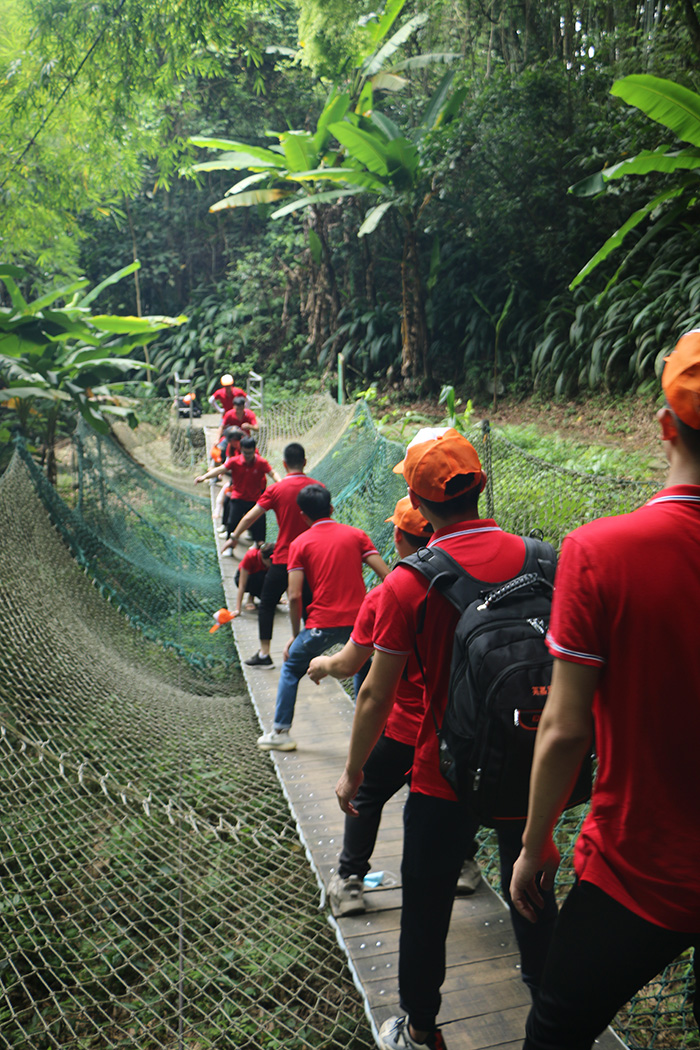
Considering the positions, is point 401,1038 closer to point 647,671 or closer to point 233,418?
point 647,671

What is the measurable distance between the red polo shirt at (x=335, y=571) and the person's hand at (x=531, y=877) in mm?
1431

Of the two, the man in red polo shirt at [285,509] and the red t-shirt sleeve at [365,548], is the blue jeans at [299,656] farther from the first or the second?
the man in red polo shirt at [285,509]

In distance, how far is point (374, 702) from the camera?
121 cm

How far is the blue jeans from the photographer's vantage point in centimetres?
240

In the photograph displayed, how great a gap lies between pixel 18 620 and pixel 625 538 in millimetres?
2852

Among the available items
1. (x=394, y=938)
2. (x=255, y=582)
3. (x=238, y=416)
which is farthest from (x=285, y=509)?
(x=238, y=416)

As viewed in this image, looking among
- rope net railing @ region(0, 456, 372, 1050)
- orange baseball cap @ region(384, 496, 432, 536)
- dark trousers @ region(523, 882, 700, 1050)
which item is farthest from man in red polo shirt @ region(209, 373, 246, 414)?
dark trousers @ region(523, 882, 700, 1050)

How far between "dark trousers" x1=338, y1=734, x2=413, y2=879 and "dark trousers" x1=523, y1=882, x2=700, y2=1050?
723 millimetres

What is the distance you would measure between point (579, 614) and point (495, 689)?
0.27 metres

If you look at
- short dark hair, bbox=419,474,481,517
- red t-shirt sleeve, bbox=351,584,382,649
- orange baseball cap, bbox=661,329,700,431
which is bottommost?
red t-shirt sleeve, bbox=351,584,382,649

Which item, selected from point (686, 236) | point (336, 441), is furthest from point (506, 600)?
point (686, 236)

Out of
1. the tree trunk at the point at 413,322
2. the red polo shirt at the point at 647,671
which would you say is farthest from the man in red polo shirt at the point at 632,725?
the tree trunk at the point at 413,322

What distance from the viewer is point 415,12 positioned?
35.9ft

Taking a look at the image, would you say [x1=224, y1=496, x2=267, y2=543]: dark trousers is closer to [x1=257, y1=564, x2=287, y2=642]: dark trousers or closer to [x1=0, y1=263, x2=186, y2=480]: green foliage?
[x1=257, y1=564, x2=287, y2=642]: dark trousers
